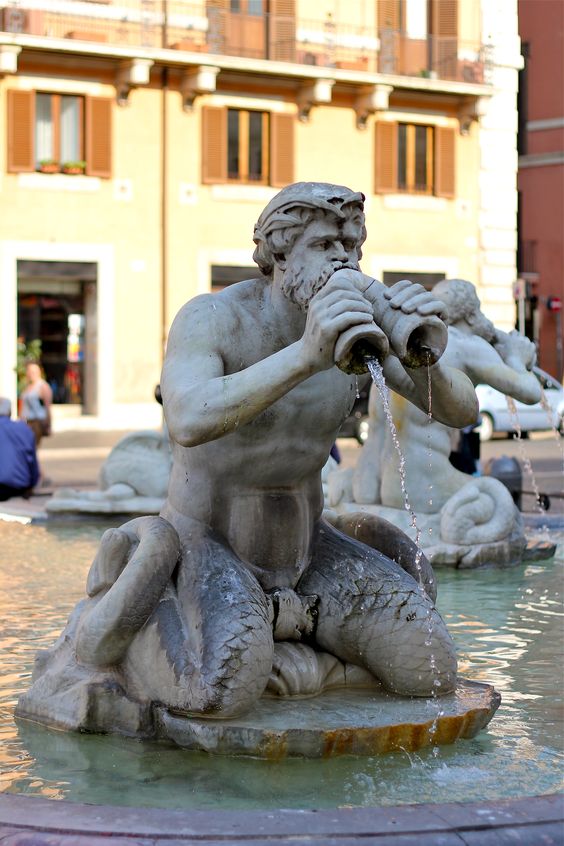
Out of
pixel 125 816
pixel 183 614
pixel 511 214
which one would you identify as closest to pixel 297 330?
pixel 183 614

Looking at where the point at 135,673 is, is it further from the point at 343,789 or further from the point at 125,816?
the point at 125,816

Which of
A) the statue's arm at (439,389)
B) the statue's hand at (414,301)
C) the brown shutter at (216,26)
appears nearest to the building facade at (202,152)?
the brown shutter at (216,26)

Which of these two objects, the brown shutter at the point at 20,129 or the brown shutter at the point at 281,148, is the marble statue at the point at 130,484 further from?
the brown shutter at the point at 281,148

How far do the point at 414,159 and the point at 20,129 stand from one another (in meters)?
8.03

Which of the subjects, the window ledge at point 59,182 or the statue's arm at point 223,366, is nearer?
the statue's arm at point 223,366

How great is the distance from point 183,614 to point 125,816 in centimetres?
111

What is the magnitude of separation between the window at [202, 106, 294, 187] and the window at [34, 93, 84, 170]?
2274 mm

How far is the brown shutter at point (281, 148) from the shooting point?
1136 inches

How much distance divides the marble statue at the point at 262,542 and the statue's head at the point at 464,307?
3.55 meters

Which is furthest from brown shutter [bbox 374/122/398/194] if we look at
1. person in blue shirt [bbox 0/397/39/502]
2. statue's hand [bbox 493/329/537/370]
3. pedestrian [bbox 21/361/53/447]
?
statue's hand [bbox 493/329/537/370]

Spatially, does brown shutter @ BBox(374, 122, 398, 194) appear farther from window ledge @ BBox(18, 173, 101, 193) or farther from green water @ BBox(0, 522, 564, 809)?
green water @ BBox(0, 522, 564, 809)

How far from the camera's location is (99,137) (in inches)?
1064

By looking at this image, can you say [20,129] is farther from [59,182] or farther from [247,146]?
[247,146]

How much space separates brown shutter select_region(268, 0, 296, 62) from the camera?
28906 mm
